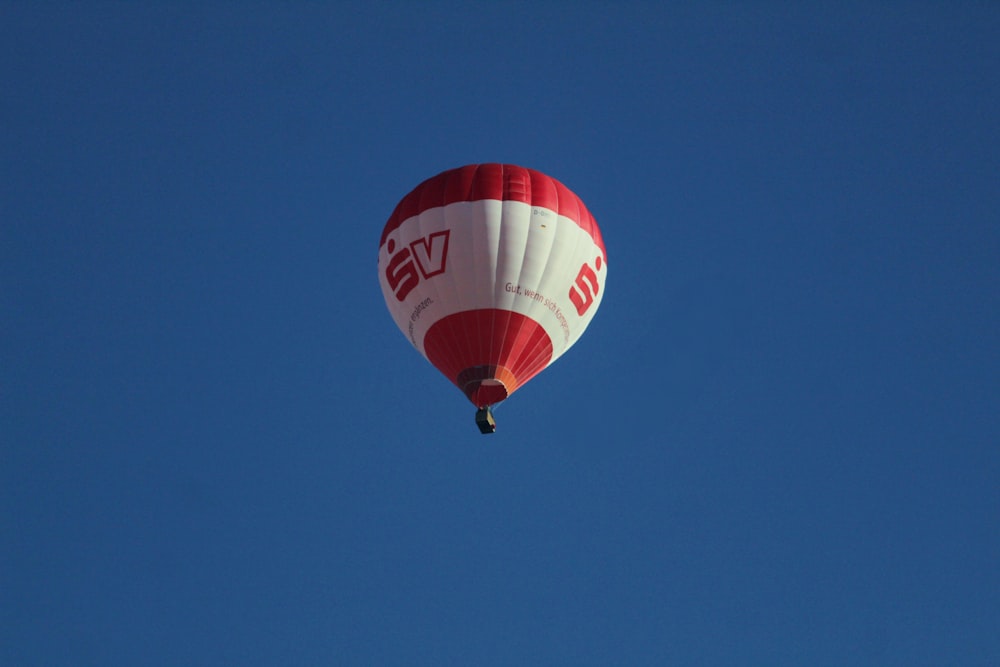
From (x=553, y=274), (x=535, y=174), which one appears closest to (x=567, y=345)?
(x=553, y=274)

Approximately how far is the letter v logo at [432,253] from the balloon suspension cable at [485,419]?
210 centimetres

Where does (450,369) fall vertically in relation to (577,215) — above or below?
below

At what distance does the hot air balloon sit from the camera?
2042 cm

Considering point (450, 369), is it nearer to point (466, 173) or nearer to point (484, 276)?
point (484, 276)

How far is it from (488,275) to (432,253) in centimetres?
94

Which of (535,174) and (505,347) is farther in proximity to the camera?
(535,174)

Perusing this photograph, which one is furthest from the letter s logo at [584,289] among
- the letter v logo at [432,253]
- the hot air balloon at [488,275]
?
the letter v logo at [432,253]

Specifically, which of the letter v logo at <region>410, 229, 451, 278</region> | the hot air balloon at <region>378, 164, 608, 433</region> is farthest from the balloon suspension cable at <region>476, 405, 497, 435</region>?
the letter v logo at <region>410, 229, 451, 278</region>

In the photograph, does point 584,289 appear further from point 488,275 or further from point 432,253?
point 432,253

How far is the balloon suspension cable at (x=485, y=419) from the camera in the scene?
20469 millimetres

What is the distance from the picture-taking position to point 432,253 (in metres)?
20.7

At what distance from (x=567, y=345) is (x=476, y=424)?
207 centimetres

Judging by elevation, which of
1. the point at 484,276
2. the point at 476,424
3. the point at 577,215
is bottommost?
the point at 476,424

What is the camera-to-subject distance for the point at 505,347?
20.4m
